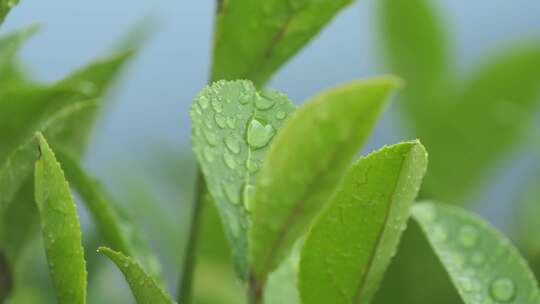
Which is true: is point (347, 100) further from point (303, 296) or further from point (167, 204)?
point (167, 204)

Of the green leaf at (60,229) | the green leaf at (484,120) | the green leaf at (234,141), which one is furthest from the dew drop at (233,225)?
the green leaf at (484,120)

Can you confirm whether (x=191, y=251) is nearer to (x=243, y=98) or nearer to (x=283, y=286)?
(x=283, y=286)

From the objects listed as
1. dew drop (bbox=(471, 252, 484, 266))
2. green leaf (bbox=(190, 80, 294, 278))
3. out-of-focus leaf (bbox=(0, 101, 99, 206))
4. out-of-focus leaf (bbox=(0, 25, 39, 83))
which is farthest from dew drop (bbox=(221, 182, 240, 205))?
out-of-focus leaf (bbox=(0, 25, 39, 83))

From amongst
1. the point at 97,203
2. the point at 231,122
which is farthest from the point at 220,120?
the point at 97,203

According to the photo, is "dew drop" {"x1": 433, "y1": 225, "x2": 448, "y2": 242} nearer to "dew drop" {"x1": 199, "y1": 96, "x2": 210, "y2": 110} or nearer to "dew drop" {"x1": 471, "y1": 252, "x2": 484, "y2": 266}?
"dew drop" {"x1": 471, "y1": 252, "x2": 484, "y2": 266}

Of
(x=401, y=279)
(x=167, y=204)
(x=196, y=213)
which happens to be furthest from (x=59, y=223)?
(x=167, y=204)

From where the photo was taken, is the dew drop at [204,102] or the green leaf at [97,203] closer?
the dew drop at [204,102]

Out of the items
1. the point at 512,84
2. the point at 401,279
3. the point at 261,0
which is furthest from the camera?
the point at 512,84

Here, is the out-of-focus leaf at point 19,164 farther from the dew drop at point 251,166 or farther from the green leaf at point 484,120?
the green leaf at point 484,120
